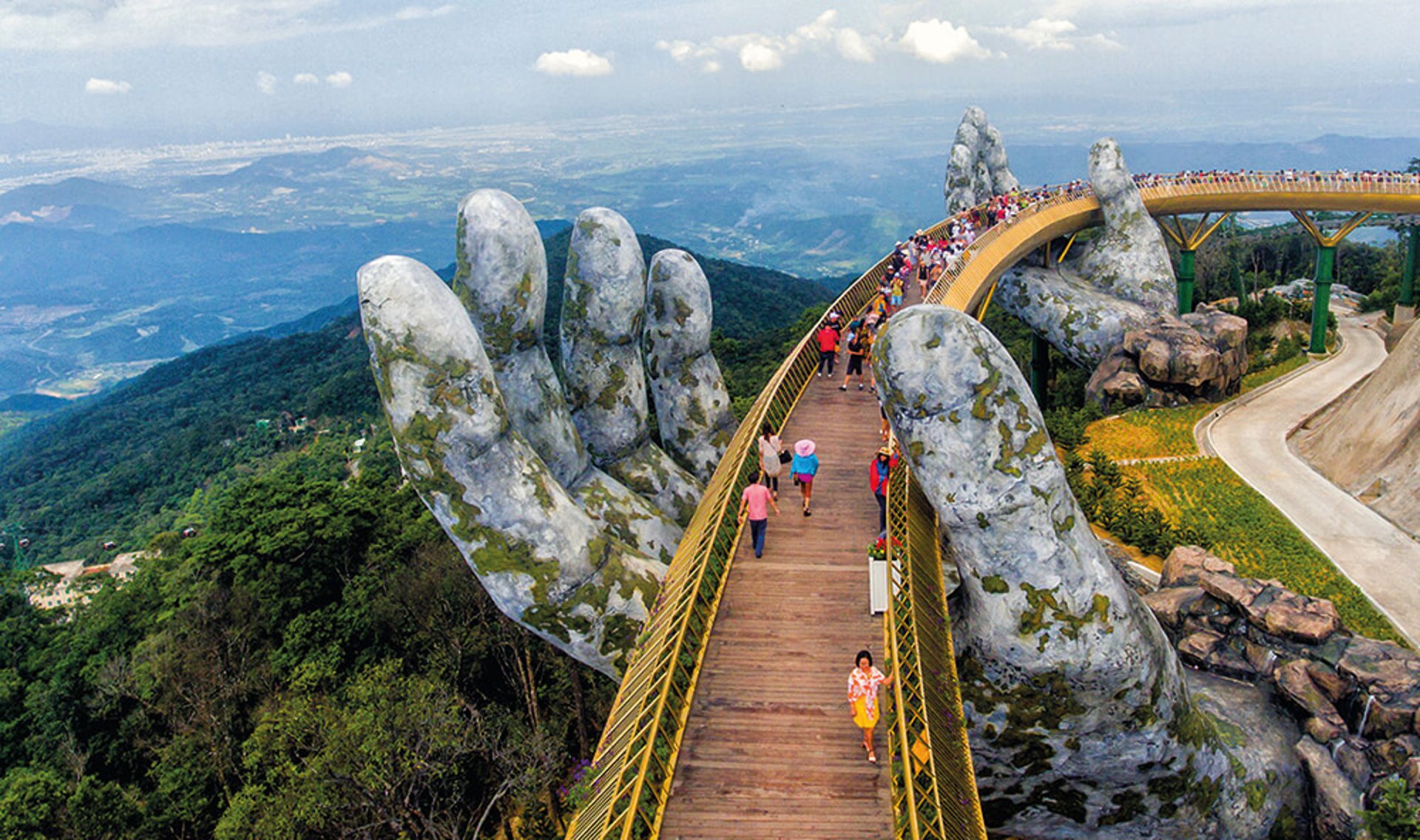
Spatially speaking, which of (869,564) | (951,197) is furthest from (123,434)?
(869,564)

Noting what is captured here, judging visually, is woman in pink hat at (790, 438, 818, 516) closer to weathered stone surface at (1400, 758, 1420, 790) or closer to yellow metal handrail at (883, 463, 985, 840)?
yellow metal handrail at (883, 463, 985, 840)

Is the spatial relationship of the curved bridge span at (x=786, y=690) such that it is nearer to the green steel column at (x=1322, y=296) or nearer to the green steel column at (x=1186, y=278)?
the green steel column at (x=1322, y=296)

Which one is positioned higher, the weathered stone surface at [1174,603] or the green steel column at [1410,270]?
the green steel column at [1410,270]

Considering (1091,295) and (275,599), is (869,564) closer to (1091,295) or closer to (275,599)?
(275,599)

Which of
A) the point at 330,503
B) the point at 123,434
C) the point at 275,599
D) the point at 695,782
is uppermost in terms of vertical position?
the point at 695,782

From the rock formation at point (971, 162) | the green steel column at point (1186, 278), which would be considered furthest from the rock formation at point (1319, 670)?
the rock formation at point (971, 162)

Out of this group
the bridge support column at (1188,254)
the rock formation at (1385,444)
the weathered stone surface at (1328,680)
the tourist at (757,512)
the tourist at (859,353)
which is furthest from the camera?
the bridge support column at (1188,254)

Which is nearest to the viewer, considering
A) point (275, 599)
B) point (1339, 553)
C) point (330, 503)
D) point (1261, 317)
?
point (1339, 553)
